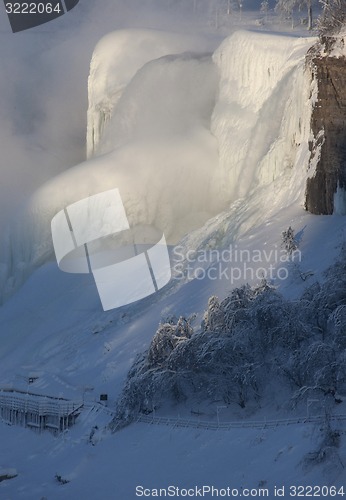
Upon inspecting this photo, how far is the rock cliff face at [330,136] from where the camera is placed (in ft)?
135

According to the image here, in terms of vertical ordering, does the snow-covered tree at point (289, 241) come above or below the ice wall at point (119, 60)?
above

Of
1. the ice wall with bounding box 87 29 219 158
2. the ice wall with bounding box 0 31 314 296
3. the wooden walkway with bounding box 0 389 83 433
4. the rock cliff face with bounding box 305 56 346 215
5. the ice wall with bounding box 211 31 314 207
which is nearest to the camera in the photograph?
the wooden walkway with bounding box 0 389 83 433

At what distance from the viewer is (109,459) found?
113ft

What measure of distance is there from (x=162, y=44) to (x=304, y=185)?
16.3 meters

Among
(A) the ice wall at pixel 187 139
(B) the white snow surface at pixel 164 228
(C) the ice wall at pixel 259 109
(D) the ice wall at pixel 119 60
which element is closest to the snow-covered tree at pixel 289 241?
(B) the white snow surface at pixel 164 228

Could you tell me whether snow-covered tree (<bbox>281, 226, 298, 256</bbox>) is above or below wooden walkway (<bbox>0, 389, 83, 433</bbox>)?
above

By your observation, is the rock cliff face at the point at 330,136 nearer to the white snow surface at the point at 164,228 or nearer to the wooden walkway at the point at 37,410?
the white snow surface at the point at 164,228

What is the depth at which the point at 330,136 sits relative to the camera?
4131 cm

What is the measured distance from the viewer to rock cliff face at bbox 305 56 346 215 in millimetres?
41188

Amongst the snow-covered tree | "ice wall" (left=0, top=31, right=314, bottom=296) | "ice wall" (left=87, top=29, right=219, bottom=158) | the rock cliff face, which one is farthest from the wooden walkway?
"ice wall" (left=87, top=29, right=219, bottom=158)

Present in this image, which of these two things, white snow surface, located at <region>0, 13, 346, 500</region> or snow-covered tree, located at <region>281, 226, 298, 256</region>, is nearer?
white snow surface, located at <region>0, 13, 346, 500</region>

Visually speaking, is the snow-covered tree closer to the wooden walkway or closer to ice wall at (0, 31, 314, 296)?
ice wall at (0, 31, 314, 296)

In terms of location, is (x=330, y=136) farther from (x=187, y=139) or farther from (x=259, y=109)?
(x=187, y=139)

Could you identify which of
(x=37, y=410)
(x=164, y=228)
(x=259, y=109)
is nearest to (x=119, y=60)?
(x=164, y=228)
